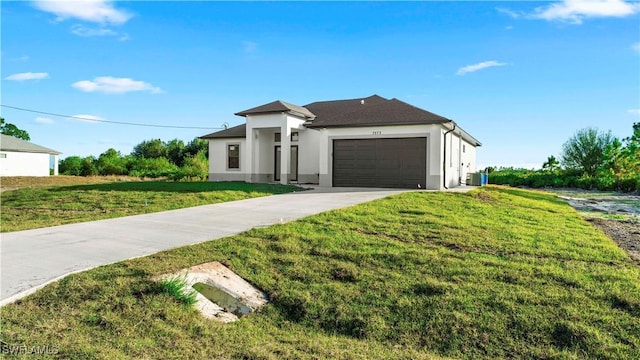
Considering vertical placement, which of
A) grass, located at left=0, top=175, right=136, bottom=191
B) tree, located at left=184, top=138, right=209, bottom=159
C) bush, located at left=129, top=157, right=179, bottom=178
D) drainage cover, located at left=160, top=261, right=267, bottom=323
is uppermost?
tree, located at left=184, top=138, right=209, bottom=159

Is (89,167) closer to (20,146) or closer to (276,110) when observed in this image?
(20,146)

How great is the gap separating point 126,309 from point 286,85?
25.0m

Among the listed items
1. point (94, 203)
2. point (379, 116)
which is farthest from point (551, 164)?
point (94, 203)

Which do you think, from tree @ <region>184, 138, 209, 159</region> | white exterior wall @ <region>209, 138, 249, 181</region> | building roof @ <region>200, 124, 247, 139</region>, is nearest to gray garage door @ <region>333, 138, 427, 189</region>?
white exterior wall @ <region>209, 138, 249, 181</region>

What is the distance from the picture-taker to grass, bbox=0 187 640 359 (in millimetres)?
4281

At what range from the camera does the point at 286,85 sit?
28.4m

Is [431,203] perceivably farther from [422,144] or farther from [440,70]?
[440,70]

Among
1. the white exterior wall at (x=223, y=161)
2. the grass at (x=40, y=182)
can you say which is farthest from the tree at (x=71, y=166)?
the white exterior wall at (x=223, y=161)

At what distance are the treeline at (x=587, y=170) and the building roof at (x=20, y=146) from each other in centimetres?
4331

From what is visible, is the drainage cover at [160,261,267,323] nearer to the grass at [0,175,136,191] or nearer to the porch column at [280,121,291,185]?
the porch column at [280,121,291,185]

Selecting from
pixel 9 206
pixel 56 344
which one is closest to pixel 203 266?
pixel 56 344

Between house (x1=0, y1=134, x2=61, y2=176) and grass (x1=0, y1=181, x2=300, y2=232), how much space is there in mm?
22719

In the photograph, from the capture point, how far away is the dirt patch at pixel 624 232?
27.5 feet

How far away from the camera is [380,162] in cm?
2003
